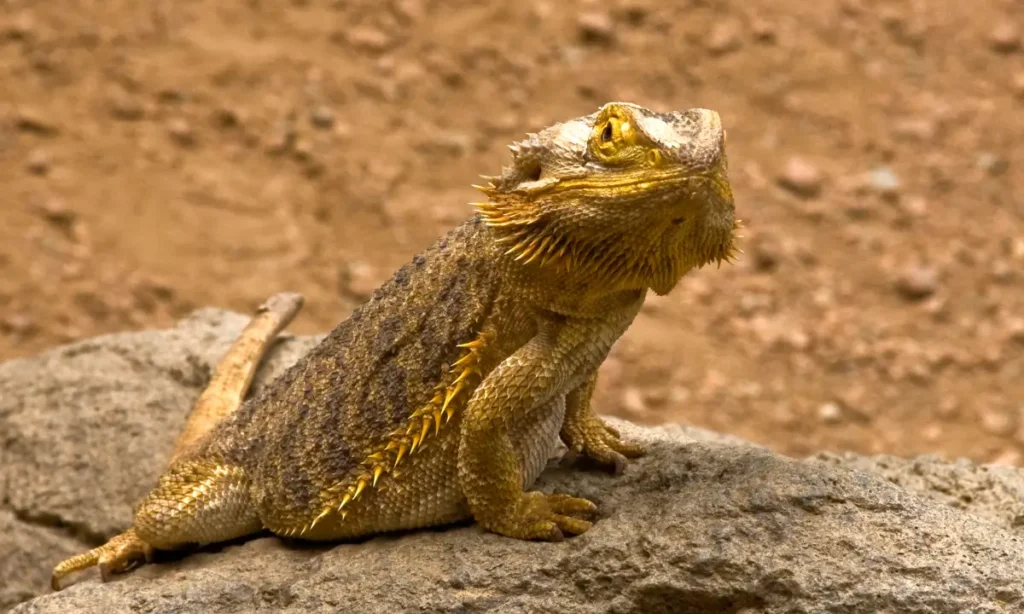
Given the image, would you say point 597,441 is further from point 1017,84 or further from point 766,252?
point 1017,84

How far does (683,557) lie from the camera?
2898mm

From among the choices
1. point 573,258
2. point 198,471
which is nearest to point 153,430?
point 198,471

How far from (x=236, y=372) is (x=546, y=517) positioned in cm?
154

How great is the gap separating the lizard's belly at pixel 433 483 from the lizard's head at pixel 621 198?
0.51m

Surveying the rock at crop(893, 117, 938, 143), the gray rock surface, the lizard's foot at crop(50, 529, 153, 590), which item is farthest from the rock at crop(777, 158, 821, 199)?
the lizard's foot at crop(50, 529, 153, 590)

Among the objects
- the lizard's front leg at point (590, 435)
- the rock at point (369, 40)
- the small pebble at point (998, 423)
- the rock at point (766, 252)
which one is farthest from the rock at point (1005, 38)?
the lizard's front leg at point (590, 435)

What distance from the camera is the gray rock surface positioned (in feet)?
9.20

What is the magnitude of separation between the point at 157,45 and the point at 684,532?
5873 mm

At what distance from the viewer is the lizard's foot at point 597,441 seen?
11.2 feet

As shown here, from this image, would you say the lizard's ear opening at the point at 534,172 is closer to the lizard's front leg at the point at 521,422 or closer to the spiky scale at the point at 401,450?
the lizard's front leg at the point at 521,422

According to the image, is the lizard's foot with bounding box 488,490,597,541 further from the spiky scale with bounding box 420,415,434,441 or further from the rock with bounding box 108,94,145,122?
the rock with bounding box 108,94,145,122

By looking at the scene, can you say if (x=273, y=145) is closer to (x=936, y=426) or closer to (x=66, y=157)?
(x=66, y=157)

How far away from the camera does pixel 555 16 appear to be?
8109 millimetres

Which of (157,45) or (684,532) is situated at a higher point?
(157,45)
